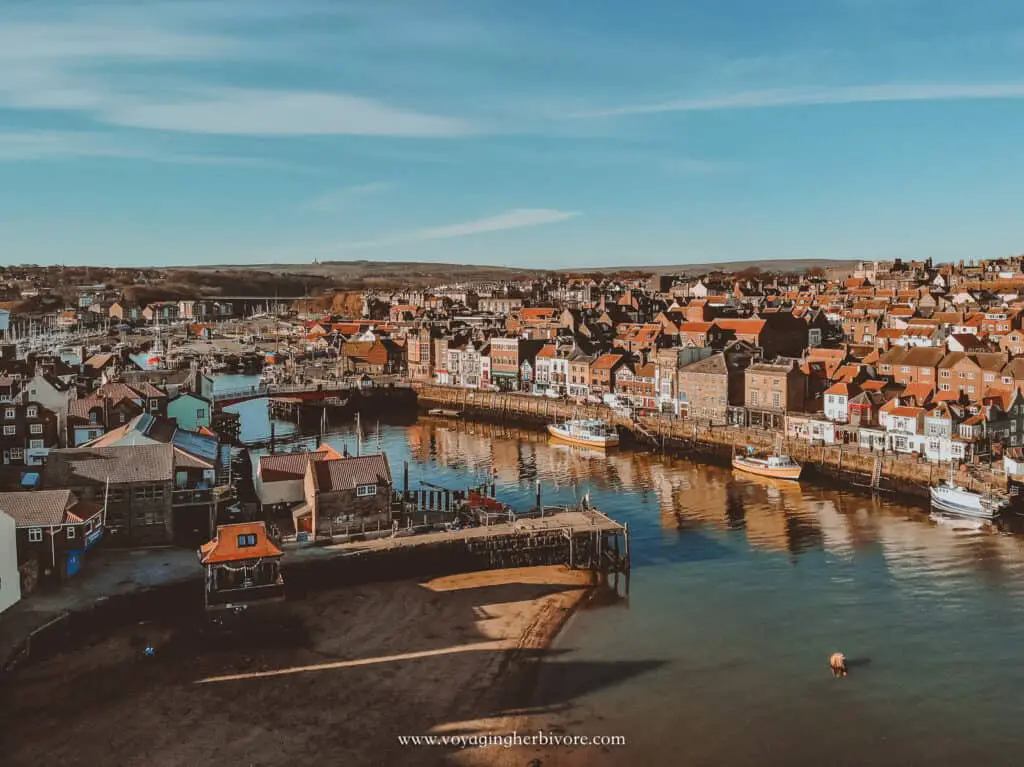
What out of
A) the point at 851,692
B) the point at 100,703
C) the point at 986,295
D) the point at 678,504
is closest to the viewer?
the point at 100,703

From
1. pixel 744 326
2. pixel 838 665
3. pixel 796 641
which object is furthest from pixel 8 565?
pixel 744 326

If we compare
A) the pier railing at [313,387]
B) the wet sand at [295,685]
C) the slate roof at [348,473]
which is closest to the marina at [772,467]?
the wet sand at [295,685]

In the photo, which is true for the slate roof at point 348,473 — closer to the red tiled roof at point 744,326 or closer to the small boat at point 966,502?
the small boat at point 966,502

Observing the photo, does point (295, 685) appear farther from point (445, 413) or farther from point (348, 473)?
point (445, 413)

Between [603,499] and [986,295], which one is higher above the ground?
[986,295]

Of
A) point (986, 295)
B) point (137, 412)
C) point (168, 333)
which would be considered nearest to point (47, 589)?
point (137, 412)

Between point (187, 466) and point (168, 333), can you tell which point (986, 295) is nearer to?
point (187, 466)
